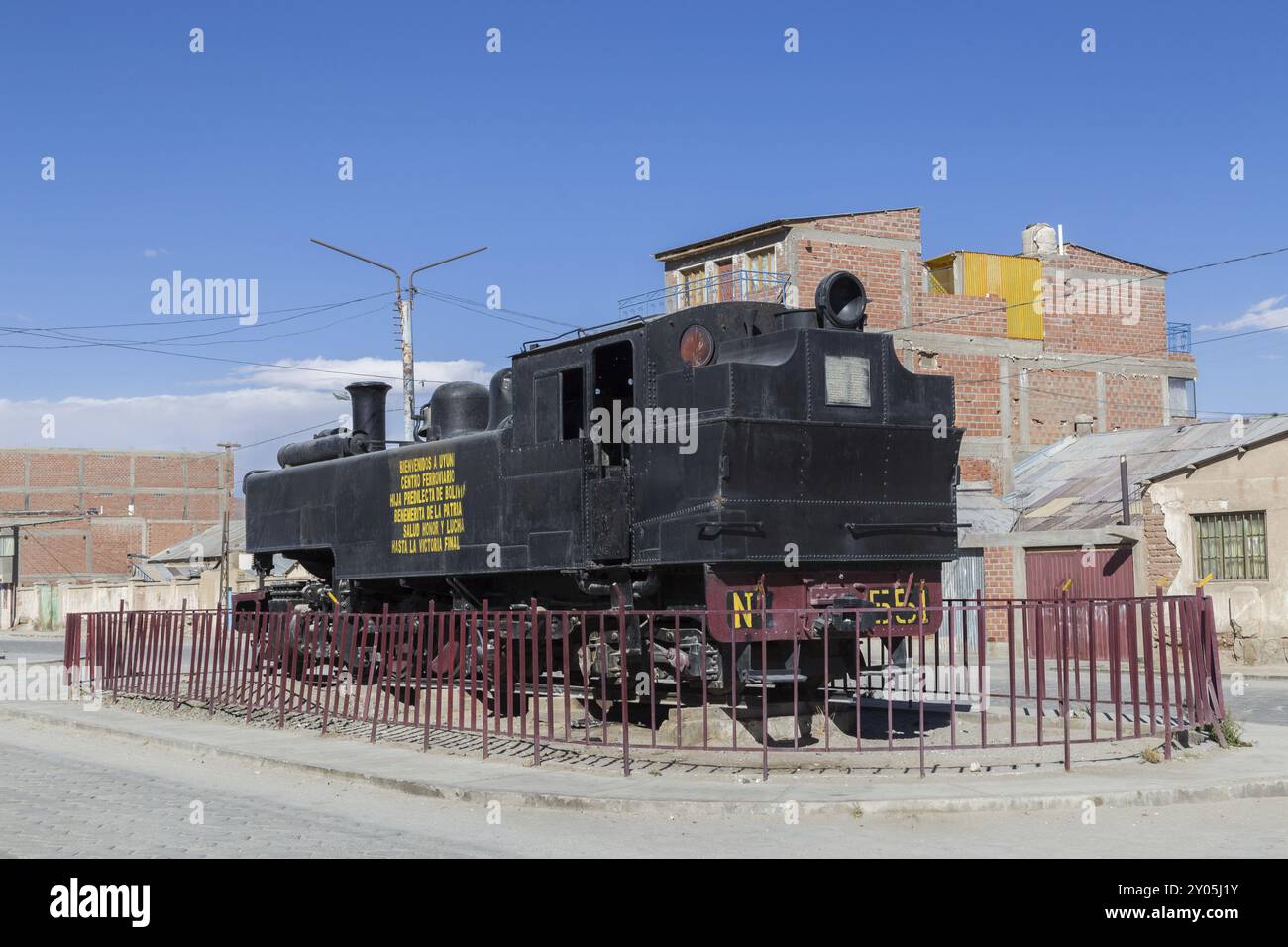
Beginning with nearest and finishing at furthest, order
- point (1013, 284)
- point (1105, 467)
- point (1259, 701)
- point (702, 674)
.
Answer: point (702, 674) → point (1259, 701) → point (1105, 467) → point (1013, 284)

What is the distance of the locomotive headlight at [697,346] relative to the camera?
12812 mm

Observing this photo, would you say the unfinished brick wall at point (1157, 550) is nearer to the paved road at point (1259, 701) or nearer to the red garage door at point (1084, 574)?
the red garage door at point (1084, 574)

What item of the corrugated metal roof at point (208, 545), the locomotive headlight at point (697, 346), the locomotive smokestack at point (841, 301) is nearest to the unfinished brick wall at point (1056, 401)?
the locomotive smokestack at point (841, 301)

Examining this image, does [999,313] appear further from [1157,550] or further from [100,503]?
[100,503]

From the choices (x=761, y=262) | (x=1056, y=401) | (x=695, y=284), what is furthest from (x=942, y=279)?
(x=695, y=284)

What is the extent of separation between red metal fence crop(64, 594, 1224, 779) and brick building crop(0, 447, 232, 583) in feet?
183

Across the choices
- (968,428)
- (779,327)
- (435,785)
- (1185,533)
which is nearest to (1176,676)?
(779,327)

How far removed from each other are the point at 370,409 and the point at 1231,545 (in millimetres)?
16620

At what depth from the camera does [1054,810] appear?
31.4ft

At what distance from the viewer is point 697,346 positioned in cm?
1288

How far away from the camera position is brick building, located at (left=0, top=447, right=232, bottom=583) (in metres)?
68.9

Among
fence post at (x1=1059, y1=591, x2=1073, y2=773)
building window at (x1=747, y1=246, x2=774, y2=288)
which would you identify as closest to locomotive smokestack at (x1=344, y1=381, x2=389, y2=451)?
fence post at (x1=1059, y1=591, x2=1073, y2=773)

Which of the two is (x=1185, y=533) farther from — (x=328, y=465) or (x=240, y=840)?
(x=240, y=840)
